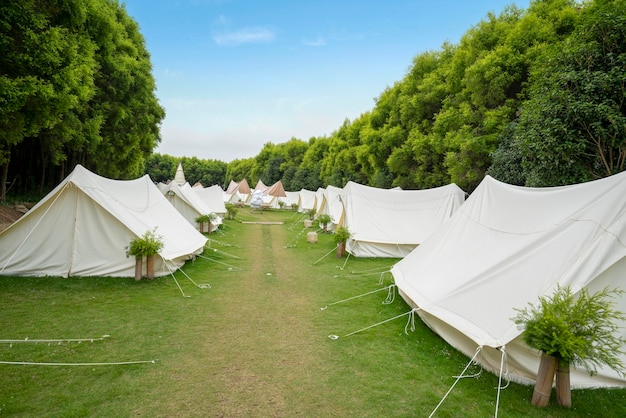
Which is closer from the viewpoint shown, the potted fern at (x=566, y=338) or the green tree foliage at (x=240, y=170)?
the potted fern at (x=566, y=338)

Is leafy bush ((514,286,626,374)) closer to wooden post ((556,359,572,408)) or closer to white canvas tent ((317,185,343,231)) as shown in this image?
wooden post ((556,359,572,408))

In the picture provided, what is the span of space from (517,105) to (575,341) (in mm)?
14247

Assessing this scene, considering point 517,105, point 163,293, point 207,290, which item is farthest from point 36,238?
point 517,105

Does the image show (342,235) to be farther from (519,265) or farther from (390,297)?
(519,265)

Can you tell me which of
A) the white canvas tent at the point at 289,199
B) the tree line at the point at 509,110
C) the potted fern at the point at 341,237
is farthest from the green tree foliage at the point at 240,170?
the potted fern at the point at 341,237

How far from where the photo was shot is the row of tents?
13.6 feet

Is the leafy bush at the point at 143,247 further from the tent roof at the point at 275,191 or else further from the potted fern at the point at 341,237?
the tent roof at the point at 275,191

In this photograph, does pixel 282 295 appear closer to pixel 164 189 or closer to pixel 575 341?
pixel 575 341

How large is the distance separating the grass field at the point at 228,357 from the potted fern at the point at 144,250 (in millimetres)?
300

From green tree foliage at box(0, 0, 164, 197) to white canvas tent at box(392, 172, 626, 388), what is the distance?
29.3 ft

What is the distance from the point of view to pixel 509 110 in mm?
14547

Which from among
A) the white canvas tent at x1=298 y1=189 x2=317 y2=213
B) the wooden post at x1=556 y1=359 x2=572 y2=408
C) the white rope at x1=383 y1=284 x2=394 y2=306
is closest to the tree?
the white rope at x1=383 y1=284 x2=394 y2=306

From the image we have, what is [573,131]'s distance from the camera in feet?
26.6

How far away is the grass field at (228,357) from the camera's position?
362 cm
